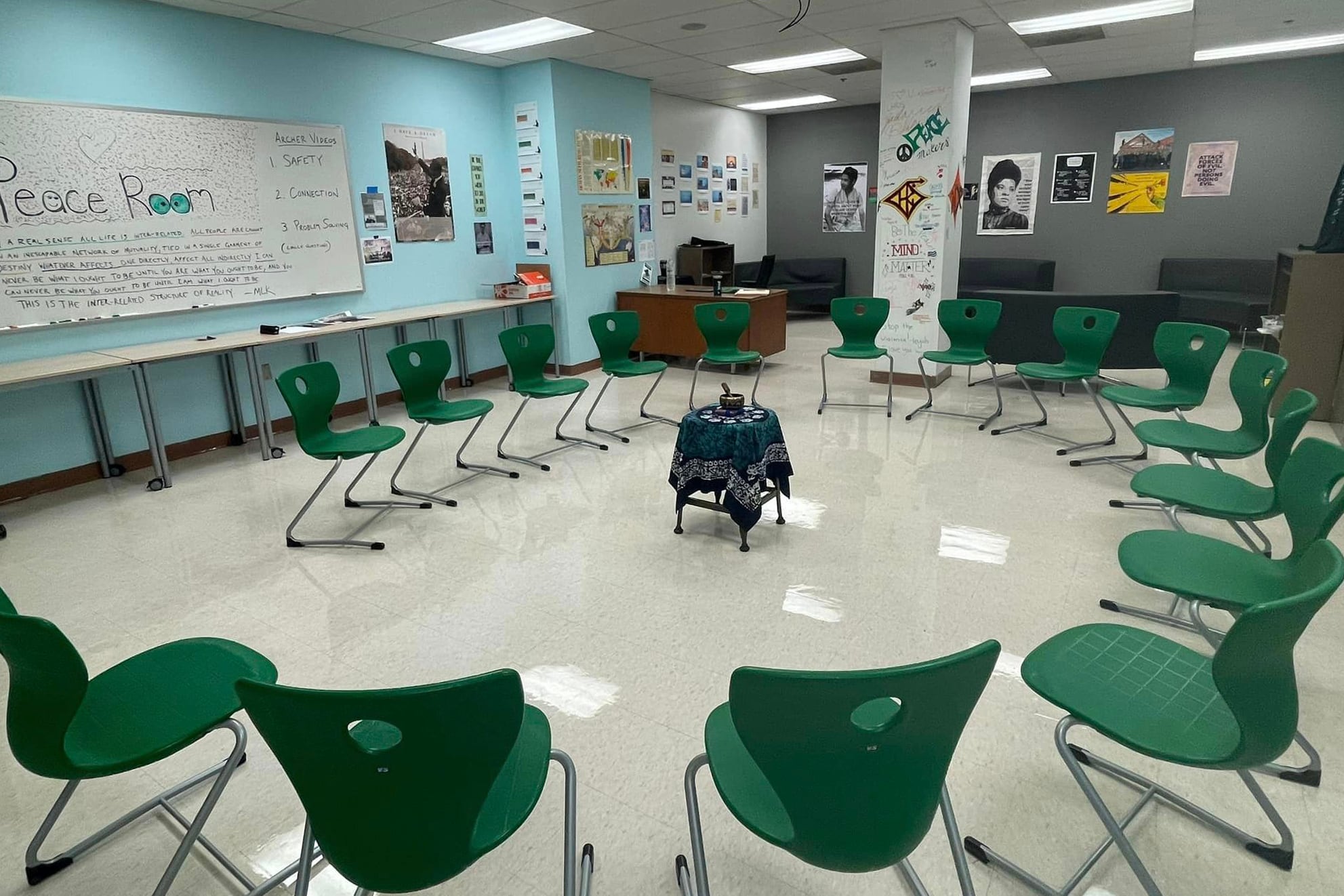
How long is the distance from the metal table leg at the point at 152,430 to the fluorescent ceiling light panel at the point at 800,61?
19.3 ft

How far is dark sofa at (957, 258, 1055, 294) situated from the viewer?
9648 mm

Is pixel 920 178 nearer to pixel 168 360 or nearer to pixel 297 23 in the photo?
pixel 297 23

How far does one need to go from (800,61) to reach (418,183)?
3.92 metres

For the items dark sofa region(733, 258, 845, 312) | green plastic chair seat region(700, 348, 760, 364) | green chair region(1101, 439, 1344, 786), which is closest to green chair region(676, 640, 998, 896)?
green chair region(1101, 439, 1344, 786)

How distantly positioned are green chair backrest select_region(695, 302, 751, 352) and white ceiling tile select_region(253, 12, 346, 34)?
11.1ft

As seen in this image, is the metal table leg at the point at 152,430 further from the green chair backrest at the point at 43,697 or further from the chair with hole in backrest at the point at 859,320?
the chair with hole in backrest at the point at 859,320

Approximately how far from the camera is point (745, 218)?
11414 mm

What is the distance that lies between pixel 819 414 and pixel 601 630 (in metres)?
3.53

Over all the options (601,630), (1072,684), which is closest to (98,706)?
(601,630)

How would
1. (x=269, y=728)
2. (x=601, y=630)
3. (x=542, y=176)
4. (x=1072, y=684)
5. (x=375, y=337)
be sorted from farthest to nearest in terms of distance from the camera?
(x=542, y=176) → (x=375, y=337) → (x=601, y=630) → (x=1072, y=684) → (x=269, y=728)

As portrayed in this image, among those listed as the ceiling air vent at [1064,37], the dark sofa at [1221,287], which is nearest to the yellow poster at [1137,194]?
the dark sofa at [1221,287]

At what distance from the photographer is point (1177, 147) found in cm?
892

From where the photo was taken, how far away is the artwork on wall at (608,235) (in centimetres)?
766

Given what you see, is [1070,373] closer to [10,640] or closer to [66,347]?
[10,640]
